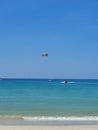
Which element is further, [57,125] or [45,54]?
[45,54]

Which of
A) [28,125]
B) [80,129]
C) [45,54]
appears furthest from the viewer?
[45,54]

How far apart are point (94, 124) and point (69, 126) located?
3.51ft

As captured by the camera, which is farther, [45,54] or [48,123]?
[45,54]

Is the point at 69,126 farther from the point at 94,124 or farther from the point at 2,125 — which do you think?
the point at 2,125

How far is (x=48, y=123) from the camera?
13.5m

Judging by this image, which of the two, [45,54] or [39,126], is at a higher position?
[45,54]

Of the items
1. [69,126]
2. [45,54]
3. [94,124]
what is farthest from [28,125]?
[45,54]

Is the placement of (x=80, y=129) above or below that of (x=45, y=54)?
below

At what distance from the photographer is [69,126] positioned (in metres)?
12.6

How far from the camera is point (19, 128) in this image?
1209 cm

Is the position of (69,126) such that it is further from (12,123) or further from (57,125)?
(12,123)

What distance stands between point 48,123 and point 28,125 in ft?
3.00

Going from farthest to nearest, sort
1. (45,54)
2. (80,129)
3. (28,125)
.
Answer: (45,54) < (28,125) < (80,129)

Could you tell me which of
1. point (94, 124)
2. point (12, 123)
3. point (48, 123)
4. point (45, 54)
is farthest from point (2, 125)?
point (45, 54)
